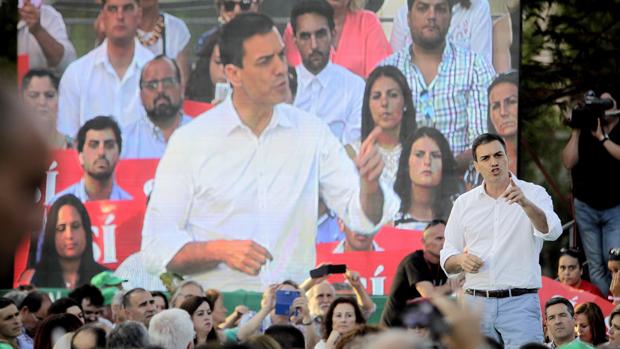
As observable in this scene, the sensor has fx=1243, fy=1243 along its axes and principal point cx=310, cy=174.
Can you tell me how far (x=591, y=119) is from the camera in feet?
42.8

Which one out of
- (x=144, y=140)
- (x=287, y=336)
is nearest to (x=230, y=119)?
(x=144, y=140)

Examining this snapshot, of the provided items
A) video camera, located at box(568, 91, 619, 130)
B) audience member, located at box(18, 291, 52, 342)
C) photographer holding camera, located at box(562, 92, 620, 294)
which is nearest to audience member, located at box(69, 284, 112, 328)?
audience member, located at box(18, 291, 52, 342)

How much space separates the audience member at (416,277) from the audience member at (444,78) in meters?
2.36

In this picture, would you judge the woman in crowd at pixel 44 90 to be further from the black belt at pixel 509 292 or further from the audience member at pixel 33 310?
the black belt at pixel 509 292

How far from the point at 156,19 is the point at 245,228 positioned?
2.61 m

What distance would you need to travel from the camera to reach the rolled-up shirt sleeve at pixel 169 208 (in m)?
13.3

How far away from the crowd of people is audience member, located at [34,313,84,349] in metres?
2.82

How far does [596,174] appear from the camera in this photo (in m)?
13.0

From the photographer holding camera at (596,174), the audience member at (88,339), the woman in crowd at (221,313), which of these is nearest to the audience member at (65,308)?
the woman in crowd at (221,313)

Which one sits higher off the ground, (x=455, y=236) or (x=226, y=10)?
(x=226, y=10)

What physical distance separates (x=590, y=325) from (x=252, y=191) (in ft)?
15.4

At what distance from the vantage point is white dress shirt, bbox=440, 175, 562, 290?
26.6 ft

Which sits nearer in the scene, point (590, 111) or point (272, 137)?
point (590, 111)

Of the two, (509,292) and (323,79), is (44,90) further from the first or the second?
(509,292)
